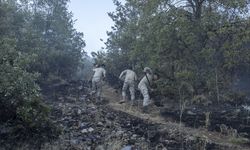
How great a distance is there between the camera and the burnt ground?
10656 mm

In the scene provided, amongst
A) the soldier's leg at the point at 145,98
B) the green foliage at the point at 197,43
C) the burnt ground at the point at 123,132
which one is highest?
the green foliage at the point at 197,43

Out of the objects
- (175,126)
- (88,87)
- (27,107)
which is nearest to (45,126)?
(27,107)

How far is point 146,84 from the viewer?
57.3 ft

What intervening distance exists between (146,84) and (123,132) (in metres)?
5.47

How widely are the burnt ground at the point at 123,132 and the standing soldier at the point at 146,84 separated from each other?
51 centimetres

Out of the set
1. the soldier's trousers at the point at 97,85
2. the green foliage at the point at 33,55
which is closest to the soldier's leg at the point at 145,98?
the soldier's trousers at the point at 97,85

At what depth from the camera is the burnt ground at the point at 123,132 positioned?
10.7 meters

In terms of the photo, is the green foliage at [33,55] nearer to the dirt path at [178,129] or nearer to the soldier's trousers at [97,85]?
the soldier's trousers at [97,85]

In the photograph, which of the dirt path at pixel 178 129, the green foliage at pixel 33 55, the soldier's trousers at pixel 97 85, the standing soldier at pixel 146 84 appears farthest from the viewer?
the soldier's trousers at pixel 97 85

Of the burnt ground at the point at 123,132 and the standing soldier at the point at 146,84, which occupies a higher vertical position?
the standing soldier at the point at 146,84

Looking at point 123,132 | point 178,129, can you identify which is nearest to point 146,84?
point 178,129

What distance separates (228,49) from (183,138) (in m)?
6.43

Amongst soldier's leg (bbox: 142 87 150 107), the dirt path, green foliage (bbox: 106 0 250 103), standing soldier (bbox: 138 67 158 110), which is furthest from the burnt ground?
green foliage (bbox: 106 0 250 103)

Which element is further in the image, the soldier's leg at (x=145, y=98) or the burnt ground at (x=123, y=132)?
the soldier's leg at (x=145, y=98)
